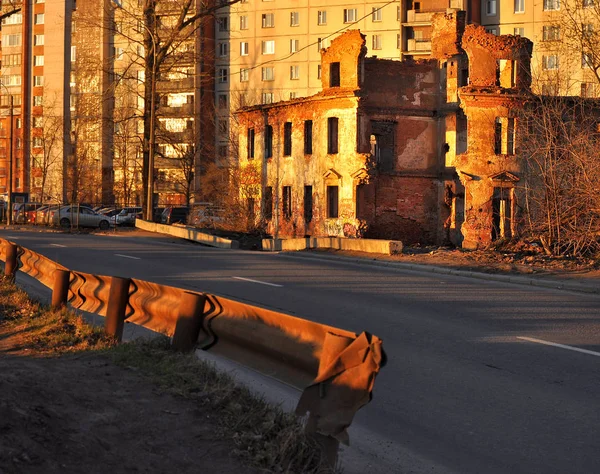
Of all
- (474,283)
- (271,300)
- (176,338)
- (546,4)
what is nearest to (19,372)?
(176,338)

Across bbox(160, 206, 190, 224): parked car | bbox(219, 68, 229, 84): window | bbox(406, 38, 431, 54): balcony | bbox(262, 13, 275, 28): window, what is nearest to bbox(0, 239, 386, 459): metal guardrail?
bbox(160, 206, 190, 224): parked car

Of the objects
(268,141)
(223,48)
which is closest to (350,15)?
(223,48)

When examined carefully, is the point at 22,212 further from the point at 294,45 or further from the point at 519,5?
the point at 519,5

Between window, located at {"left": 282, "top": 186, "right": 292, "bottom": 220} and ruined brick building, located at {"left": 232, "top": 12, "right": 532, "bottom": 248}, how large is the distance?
64 millimetres

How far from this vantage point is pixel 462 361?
9320 millimetres

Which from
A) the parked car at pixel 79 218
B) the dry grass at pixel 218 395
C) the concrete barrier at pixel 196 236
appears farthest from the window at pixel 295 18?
the dry grass at pixel 218 395

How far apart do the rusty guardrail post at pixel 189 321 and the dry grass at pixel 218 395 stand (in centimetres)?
11

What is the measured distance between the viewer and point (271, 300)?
14.5m

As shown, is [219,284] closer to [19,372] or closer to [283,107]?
[19,372]

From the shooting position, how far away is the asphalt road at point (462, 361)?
617cm

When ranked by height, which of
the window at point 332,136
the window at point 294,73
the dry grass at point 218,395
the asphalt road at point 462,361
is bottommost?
the asphalt road at point 462,361

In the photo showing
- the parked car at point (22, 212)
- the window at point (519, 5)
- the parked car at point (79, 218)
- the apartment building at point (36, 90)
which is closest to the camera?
the parked car at point (79, 218)

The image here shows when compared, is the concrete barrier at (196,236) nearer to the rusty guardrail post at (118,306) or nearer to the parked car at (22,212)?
the parked car at (22,212)

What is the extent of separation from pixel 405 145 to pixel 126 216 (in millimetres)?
25157
